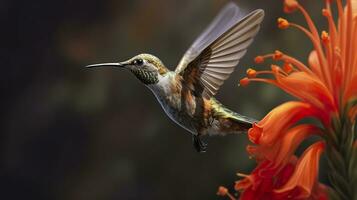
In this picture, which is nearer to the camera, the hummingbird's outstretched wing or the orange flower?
the orange flower

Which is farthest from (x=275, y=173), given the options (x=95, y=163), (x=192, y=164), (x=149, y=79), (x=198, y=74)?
(x=95, y=163)

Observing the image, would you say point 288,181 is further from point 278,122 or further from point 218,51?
point 218,51

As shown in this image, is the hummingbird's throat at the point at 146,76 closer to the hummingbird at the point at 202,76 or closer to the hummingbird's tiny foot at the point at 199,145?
the hummingbird at the point at 202,76

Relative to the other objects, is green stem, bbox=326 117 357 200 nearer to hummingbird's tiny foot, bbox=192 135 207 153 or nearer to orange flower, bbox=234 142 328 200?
orange flower, bbox=234 142 328 200

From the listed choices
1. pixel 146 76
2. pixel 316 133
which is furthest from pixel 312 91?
pixel 146 76

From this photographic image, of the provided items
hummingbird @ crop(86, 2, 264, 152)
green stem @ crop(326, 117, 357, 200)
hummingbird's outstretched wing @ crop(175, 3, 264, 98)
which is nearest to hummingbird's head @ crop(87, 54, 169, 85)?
hummingbird @ crop(86, 2, 264, 152)

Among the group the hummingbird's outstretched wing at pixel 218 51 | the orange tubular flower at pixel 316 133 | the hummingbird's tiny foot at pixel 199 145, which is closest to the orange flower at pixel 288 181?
the orange tubular flower at pixel 316 133
